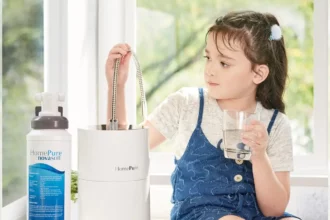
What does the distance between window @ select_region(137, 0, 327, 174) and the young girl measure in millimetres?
431

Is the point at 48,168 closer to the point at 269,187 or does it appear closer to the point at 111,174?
the point at 111,174

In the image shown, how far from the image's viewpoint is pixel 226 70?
163 centimetres

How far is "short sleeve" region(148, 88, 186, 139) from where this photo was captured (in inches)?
67.8

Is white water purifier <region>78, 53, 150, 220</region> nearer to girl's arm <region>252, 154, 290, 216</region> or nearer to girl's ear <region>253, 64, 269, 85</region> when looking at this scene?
girl's arm <region>252, 154, 290, 216</region>

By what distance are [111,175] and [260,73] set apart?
0.64 metres

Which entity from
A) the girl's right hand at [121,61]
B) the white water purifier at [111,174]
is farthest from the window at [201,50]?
the white water purifier at [111,174]

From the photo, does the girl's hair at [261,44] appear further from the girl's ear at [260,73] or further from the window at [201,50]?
the window at [201,50]

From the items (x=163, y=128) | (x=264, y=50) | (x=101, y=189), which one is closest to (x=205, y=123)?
(x=163, y=128)

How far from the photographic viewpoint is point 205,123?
1.70 m

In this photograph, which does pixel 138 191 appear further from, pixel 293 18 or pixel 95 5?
pixel 293 18

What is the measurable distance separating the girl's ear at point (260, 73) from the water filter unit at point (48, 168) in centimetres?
66

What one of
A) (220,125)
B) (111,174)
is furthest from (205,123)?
(111,174)

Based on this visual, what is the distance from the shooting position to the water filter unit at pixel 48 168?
4.00 ft

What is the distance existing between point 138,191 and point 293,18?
1.16 meters
